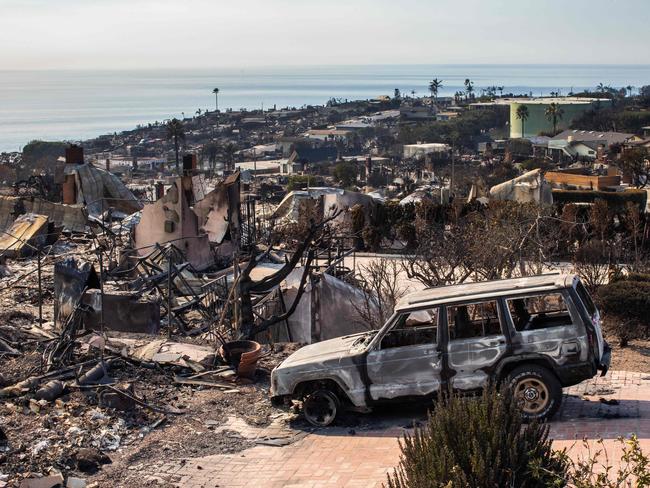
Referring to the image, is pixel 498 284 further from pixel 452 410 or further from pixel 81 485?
pixel 81 485

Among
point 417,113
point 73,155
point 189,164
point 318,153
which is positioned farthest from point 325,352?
point 417,113

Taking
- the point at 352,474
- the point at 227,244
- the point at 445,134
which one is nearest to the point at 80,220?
the point at 227,244

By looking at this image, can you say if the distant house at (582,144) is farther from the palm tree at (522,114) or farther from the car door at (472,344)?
the car door at (472,344)

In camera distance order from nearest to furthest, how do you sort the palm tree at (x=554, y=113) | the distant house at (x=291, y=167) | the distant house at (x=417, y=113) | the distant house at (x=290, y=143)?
the distant house at (x=291, y=167) → the distant house at (x=290, y=143) → the palm tree at (x=554, y=113) → the distant house at (x=417, y=113)

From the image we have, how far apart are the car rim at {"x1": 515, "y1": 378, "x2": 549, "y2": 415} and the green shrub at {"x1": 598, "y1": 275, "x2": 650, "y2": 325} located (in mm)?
6574

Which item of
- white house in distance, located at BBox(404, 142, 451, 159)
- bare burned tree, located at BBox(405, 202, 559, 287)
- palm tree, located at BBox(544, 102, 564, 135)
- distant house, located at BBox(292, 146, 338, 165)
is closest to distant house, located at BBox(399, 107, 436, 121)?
palm tree, located at BBox(544, 102, 564, 135)

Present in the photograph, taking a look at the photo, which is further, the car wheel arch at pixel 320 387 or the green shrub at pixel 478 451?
the car wheel arch at pixel 320 387

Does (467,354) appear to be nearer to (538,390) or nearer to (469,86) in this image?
(538,390)

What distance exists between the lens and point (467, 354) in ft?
31.7

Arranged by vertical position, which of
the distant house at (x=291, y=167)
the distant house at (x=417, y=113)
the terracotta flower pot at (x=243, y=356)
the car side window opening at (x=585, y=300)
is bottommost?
the distant house at (x=291, y=167)

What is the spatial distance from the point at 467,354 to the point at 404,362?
67 cm

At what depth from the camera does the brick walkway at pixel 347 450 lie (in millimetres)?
8680

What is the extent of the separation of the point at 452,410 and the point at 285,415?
3749mm

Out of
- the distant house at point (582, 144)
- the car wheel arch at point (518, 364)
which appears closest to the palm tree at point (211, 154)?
the distant house at point (582, 144)
